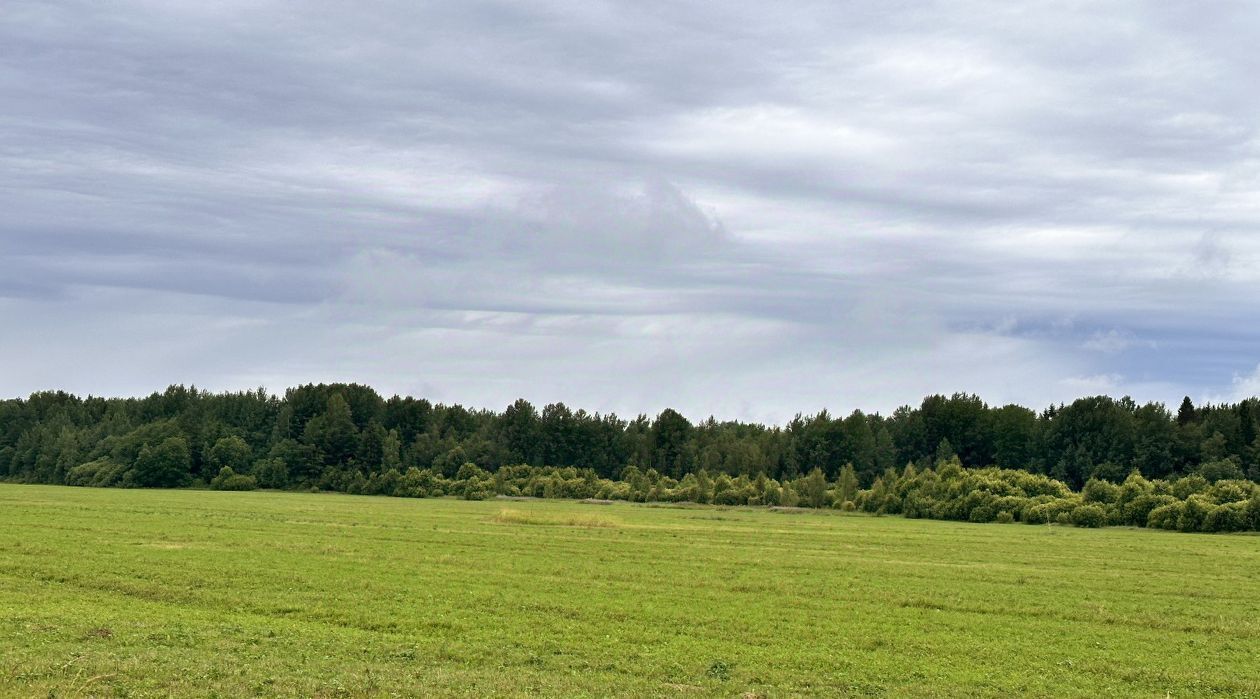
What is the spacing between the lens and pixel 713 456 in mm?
166250

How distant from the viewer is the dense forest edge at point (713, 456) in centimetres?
10088

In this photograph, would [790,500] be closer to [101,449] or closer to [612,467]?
[612,467]

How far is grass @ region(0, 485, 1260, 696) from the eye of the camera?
23359 mm

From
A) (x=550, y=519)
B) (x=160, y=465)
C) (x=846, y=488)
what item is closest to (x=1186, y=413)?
(x=846, y=488)

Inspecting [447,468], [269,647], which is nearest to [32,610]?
[269,647]

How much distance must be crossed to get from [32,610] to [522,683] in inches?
599

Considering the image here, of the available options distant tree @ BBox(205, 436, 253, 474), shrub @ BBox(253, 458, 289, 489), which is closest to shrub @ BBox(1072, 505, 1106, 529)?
shrub @ BBox(253, 458, 289, 489)

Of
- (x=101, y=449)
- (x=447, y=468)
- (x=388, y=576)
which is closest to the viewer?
(x=388, y=576)

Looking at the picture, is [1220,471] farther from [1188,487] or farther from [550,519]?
[550,519]

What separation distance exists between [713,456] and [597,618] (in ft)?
447

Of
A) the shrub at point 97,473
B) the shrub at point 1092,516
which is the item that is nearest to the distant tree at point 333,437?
the shrub at point 97,473

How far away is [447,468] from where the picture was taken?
161000 millimetres

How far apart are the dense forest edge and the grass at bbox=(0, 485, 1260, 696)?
45.0m

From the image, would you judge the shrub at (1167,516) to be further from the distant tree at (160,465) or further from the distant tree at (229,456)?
the distant tree at (160,465)
